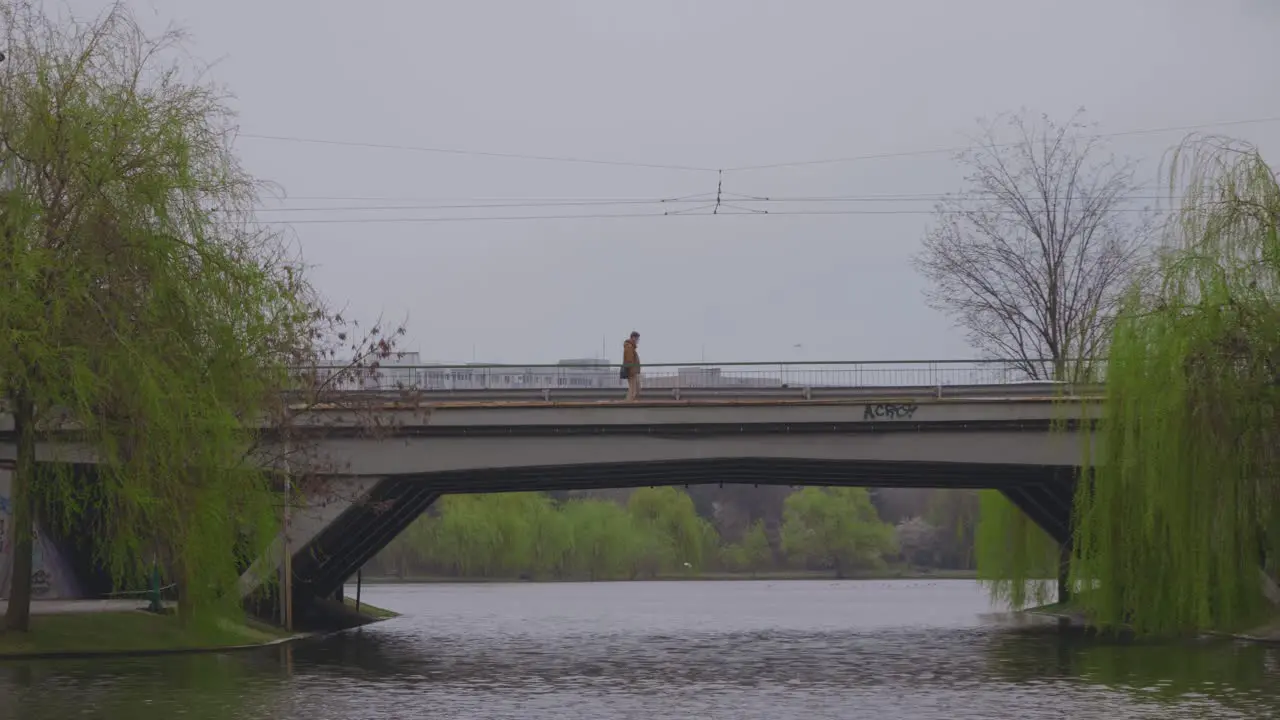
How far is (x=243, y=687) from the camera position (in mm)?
29359

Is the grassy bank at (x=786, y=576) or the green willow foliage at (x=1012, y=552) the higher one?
the green willow foliage at (x=1012, y=552)

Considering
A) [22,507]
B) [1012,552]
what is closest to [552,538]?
[1012,552]

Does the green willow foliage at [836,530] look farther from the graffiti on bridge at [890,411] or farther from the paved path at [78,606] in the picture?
the paved path at [78,606]

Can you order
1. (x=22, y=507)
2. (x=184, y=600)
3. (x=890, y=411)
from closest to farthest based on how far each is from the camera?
(x=22, y=507) → (x=184, y=600) → (x=890, y=411)

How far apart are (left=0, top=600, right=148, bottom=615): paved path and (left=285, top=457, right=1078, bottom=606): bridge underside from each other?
Result: 4.39 meters

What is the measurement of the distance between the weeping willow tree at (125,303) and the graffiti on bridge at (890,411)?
15.8 meters

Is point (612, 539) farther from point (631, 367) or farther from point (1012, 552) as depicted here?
point (631, 367)

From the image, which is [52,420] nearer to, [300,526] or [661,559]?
[300,526]

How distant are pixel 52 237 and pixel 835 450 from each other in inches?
823

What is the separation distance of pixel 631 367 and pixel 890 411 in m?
6.57

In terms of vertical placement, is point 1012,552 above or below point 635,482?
below

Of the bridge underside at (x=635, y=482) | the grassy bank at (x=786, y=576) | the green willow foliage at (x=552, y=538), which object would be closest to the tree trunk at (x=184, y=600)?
the bridge underside at (x=635, y=482)

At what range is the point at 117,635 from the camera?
3925cm

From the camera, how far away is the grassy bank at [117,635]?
120 feet
